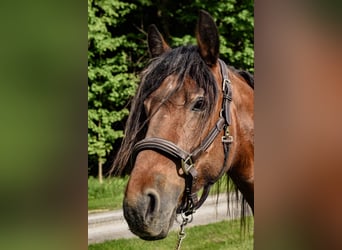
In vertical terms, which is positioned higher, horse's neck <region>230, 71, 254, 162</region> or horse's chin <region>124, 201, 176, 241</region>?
horse's neck <region>230, 71, 254, 162</region>

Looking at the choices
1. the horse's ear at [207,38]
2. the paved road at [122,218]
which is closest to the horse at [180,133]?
the horse's ear at [207,38]

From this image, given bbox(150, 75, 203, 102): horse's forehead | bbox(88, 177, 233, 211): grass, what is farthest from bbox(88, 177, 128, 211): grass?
bbox(150, 75, 203, 102): horse's forehead

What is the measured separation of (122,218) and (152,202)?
256 mm

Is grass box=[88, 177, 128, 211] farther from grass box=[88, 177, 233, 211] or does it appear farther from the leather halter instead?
the leather halter

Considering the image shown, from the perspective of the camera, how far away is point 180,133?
1016mm

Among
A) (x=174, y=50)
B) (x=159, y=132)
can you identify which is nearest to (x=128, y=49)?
(x=174, y=50)

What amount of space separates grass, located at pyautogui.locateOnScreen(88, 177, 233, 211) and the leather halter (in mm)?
100

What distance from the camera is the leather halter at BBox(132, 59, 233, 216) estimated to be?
3.25ft

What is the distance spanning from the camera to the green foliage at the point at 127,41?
127 centimetres

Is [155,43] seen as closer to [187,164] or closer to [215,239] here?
[187,164]

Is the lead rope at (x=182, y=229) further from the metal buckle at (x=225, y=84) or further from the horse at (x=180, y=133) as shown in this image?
Answer: the metal buckle at (x=225, y=84)

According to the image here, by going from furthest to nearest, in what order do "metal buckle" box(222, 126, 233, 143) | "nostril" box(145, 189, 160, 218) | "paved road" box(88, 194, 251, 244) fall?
"paved road" box(88, 194, 251, 244) < "metal buckle" box(222, 126, 233, 143) < "nostril" box(145, 189, 160, 218)

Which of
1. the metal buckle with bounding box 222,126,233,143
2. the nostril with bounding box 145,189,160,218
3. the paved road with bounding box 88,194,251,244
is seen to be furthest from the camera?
the paved road with bounding box 88,194,251,244
